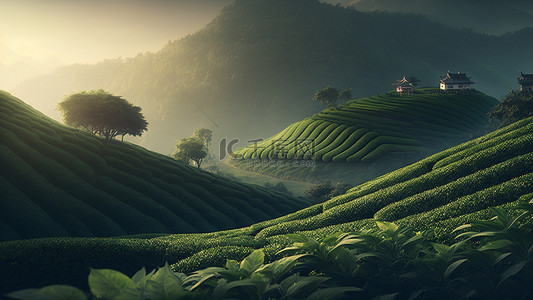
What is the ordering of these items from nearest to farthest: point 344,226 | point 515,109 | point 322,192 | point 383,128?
point 344,226, point 515,109, point 322,192, point 383,128

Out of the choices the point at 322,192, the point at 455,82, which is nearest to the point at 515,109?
the point at 322,192

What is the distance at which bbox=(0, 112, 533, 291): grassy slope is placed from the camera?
9.27m

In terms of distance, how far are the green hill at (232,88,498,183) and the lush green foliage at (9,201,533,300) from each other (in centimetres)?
6139

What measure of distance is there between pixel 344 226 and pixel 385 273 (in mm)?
7980

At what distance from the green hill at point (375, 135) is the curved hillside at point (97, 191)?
2955 cm

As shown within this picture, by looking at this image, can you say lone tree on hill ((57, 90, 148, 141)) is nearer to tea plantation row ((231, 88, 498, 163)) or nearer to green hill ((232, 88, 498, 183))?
green hill ((232, 88, 498, 183))

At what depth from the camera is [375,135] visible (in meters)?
74.1

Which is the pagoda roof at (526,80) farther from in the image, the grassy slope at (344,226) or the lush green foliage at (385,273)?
the lush green foliage at (385,273)

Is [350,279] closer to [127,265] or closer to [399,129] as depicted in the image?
[127,265]

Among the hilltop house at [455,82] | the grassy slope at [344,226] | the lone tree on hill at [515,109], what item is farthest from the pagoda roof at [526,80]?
the grassy slope at [344,226]

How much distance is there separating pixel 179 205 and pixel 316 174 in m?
45.3

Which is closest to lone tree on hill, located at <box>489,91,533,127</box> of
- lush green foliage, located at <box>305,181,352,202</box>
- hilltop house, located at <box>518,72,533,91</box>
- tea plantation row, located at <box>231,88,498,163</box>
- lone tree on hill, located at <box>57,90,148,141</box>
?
tea plantation row, located at <box>231,88,498,163</box>

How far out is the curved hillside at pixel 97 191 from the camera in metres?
24.6

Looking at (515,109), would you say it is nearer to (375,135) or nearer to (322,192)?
(375,135)
